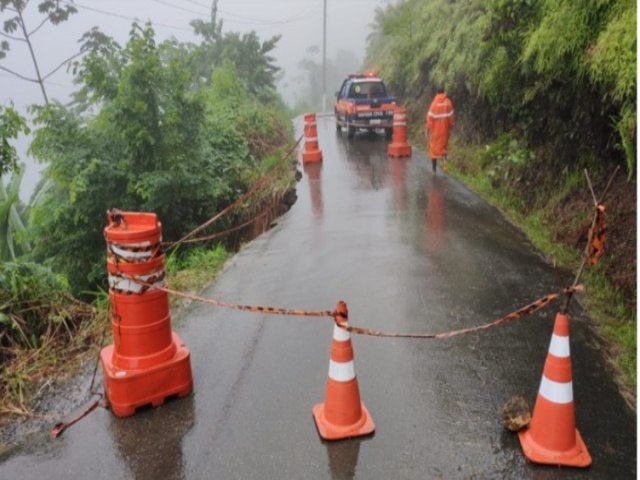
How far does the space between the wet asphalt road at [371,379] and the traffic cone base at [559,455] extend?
2.0 inches

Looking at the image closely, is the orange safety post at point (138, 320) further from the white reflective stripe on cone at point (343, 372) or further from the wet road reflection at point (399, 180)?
the wet road reflection at point (399, 180)

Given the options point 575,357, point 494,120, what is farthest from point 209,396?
point 494,120

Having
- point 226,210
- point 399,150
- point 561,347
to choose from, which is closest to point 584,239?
point 561,347

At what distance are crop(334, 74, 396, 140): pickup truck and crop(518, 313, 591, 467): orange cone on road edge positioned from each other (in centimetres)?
1415

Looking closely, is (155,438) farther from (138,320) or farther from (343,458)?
(343,458)

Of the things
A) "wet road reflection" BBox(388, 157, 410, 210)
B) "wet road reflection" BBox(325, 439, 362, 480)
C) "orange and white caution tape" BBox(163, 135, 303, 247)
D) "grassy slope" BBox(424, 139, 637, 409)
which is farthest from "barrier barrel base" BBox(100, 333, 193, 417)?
"wet road reflection" BBox(388, 157, 410, 210)

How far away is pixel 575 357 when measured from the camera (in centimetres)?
430

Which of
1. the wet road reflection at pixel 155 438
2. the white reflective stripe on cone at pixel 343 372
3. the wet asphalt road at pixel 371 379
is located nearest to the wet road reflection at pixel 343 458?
the wet asphalt road at pixel 371 379

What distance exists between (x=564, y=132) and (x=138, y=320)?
6333mm

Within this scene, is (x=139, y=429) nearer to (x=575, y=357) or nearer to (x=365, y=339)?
(x=365, y=339)

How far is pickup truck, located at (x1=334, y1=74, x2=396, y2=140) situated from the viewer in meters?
17.1

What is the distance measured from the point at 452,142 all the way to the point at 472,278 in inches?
335

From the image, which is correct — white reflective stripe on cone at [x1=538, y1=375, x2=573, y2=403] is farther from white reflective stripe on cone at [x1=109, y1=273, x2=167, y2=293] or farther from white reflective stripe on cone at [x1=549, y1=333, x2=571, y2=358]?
white reflective stripe on cone at [x1=109, y1=273, x2=167, y2=293]

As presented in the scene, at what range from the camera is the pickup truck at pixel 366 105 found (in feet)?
56.2
